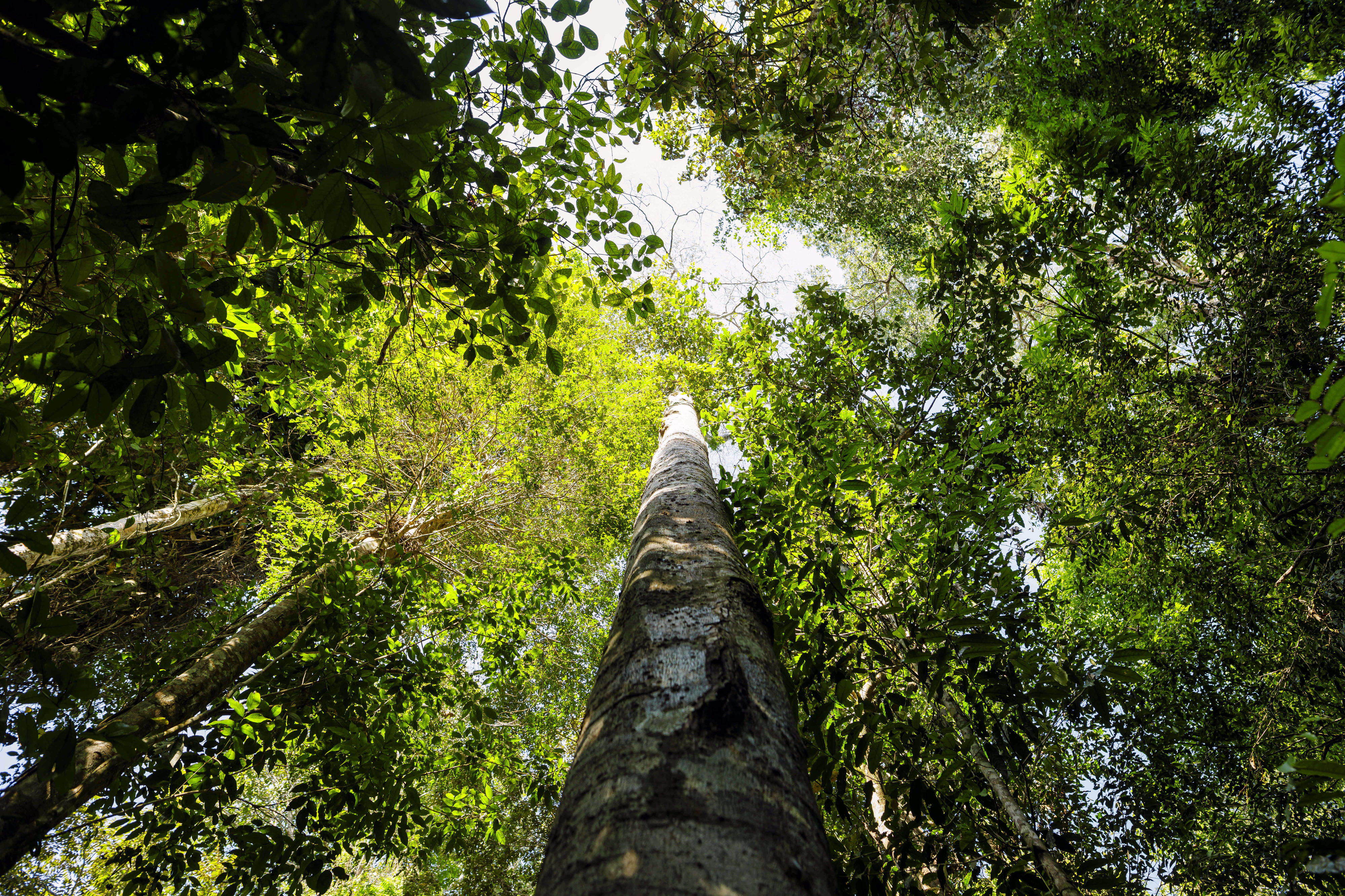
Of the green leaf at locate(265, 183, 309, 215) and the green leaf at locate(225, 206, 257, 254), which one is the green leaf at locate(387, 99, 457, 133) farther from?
the green leaf at locate(225, 206, 257, 254)

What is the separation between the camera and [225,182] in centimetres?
97

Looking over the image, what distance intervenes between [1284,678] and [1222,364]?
2.06m

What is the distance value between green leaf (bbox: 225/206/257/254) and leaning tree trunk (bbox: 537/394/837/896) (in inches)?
42.2

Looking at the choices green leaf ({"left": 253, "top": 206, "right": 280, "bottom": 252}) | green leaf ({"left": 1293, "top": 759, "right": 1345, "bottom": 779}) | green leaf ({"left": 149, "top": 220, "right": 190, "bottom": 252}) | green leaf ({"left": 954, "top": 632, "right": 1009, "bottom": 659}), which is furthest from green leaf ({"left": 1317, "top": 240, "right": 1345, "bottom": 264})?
green leaf ({"left": 149, "top": 220, "right": 190, "bottom": 252})

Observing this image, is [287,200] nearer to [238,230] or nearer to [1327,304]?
[238,230]

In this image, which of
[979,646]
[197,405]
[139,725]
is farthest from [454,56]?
[139,725]

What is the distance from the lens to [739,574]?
1345mm

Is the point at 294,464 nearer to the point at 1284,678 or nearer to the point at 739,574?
the point at 739,574

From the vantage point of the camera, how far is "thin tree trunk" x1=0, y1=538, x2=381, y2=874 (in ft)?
8.29

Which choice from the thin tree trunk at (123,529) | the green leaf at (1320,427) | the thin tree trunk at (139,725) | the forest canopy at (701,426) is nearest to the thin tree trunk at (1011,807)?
the forest canopy at (701,426)

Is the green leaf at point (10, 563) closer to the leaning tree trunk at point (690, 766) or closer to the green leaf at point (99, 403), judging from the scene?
the green leaf at point (99, 403)

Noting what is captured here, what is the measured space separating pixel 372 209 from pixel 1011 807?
10.2ft

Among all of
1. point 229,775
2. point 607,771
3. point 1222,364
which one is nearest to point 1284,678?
point 1222,364

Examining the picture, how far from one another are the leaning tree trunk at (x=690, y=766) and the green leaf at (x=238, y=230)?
3.52 feet
